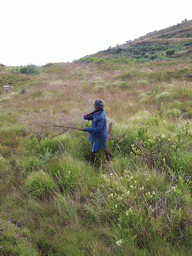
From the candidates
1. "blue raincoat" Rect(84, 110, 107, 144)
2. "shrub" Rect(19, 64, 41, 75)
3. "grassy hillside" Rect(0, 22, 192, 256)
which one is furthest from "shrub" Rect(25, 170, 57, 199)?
"shrub" Rect(19, 64, 41, 75)

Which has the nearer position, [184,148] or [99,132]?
[184,148]

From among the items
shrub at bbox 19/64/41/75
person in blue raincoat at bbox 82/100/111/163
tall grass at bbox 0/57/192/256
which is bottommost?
tall grass at bbox 0/57/192/256

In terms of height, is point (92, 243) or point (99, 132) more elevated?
point (99, 132)

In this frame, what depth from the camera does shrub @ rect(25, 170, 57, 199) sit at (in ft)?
9.96

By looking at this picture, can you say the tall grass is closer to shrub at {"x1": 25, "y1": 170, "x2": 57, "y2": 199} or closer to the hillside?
shrub at {"x1": 25, "y1": 170, "x2": 57, "y2": 199}

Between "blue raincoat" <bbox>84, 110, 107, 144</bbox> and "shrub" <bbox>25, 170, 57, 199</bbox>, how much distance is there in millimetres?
1319

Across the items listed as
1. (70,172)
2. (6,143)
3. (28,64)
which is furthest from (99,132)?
(28,64)

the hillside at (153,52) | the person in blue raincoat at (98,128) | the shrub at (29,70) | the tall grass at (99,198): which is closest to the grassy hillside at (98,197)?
the tall grass at (99,198)

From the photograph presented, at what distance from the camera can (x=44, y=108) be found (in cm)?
942

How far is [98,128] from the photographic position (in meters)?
3.63

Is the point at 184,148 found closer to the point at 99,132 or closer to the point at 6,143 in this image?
the point at 99,132

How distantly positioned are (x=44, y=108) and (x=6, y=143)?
14.1 feet

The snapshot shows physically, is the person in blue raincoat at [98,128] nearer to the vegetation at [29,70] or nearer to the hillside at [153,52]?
the hillside at [153,52]

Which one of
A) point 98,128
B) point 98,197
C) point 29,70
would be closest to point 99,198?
point 98,197
